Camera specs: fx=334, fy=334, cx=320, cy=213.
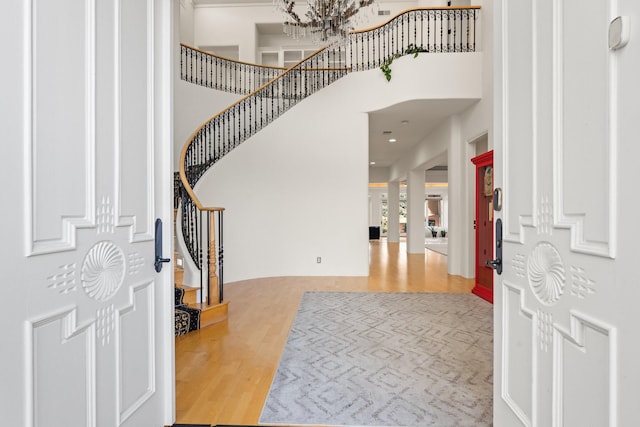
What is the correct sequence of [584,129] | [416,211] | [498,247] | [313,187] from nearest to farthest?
[584,129] < [498,247] < [313,187] < [416,211]

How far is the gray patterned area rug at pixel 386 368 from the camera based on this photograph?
6.69 feet

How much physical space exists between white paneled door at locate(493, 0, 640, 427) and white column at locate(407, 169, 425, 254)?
910 centimetres

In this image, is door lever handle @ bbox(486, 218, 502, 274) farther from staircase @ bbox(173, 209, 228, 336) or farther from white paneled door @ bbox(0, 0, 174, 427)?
staircase @ bbox(173, 209, 228, 336)

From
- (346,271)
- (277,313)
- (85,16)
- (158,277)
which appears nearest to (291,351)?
(277,313)

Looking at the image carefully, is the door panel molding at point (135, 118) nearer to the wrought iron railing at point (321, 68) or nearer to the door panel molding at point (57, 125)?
the door panel molding at point (57, 125)

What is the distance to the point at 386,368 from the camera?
265 cm

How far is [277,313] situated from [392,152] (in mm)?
7880

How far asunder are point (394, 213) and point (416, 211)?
3.19 m

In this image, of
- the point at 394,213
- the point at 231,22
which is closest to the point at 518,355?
the point at 231,22

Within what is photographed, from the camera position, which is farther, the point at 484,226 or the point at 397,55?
the point at 397,55

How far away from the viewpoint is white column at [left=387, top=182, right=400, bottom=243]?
13969mm

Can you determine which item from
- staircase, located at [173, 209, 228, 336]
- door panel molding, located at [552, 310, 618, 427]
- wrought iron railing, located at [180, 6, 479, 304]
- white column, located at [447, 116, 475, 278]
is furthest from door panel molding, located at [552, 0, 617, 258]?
white column, located at [447, 116, 475, 278]

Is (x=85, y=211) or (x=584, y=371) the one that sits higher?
(x=85, y=211)

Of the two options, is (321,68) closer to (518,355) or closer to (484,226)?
(484,226)
